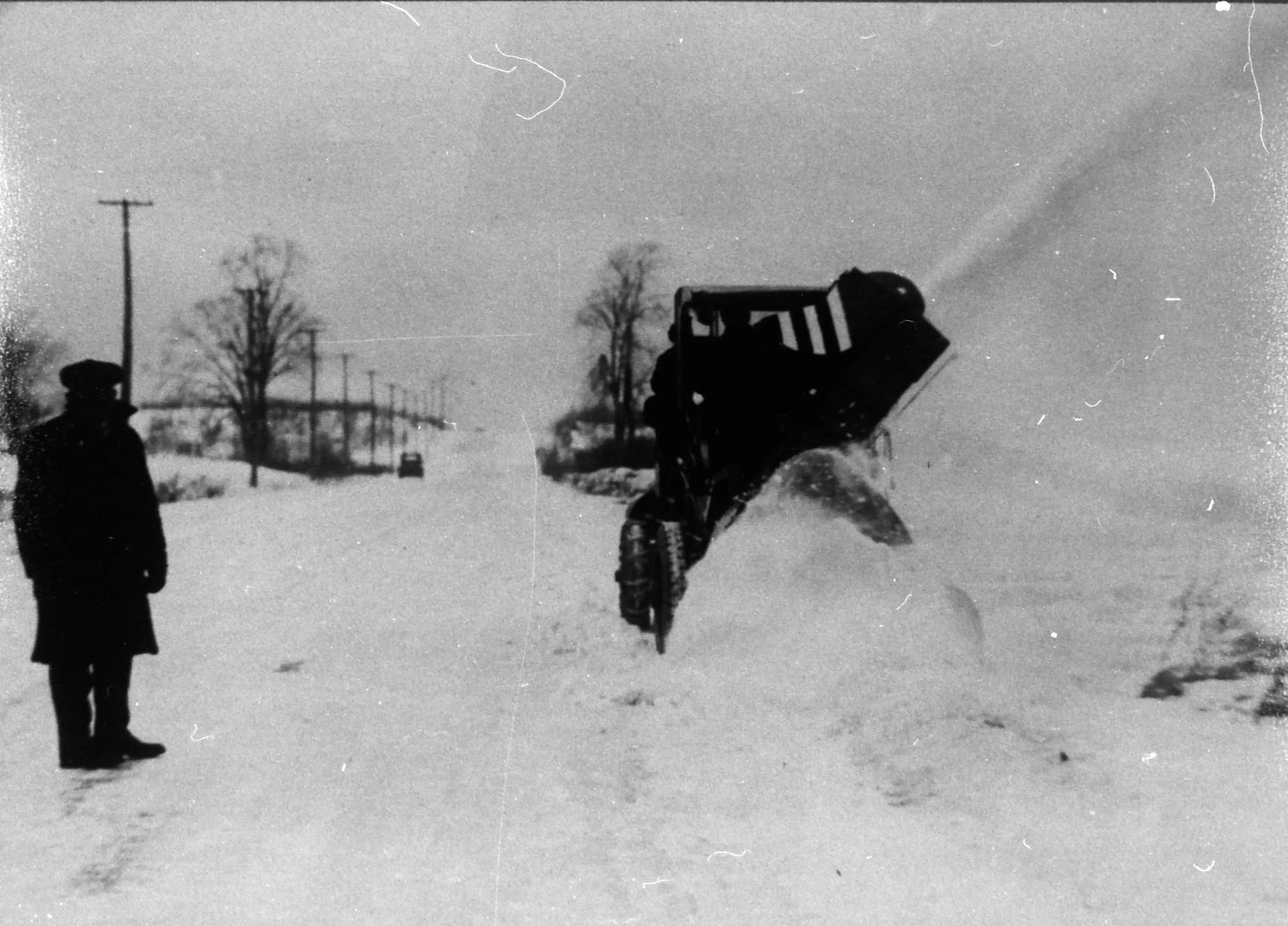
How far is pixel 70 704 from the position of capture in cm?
439

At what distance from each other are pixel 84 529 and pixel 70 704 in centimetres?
78

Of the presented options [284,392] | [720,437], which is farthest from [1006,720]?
[284,392]

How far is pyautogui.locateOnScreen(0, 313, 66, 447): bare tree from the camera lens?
4438 millimetres

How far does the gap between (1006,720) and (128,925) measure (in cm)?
358

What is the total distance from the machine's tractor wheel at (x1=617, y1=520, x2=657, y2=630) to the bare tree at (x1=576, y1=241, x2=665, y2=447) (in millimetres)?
481

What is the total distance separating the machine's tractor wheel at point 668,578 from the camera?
5066mm

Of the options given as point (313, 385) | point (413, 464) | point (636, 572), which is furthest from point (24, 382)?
point (636, 572)

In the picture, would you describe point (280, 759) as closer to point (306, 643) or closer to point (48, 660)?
point (306, 643)

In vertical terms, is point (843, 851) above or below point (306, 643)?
below

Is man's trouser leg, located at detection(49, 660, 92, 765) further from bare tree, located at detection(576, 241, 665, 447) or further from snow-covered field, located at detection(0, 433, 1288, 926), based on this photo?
bare tree, located at detection(576, 241, 665, 447)

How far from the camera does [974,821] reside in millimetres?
3943

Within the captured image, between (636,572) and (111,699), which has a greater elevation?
(636,572)

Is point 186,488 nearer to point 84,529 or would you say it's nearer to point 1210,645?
point 84,529

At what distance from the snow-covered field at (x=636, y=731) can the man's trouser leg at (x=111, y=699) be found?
8 cm
